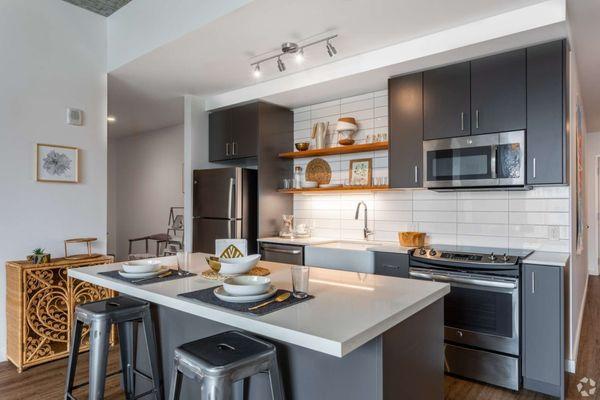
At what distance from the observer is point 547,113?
8.55ft

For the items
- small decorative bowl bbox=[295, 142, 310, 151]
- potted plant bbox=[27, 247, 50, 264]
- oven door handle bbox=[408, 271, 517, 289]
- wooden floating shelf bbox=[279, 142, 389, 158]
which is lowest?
oven door handle bbox=[408, 271, 517, 289]

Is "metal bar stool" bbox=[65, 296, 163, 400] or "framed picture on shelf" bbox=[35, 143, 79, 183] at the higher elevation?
"framed picture on shelf" bbox=[35, 143, 79, 183]

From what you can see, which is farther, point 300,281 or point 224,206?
point 224,206

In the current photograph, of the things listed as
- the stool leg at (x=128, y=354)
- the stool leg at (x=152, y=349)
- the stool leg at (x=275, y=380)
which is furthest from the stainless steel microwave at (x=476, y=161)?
the stool leg at (x=128, y=354)

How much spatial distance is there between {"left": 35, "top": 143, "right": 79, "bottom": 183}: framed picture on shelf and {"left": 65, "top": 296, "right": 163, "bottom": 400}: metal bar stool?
1761 millimetres

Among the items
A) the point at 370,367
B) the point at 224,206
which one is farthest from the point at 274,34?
the point at 370,367

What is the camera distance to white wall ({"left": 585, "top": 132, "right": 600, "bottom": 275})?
21.8 ft

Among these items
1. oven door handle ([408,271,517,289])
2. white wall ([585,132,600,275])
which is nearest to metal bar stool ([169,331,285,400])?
oven door handle ([408,271,517,289])

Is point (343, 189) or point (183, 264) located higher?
point (343, 189)

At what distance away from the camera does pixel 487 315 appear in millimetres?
2607

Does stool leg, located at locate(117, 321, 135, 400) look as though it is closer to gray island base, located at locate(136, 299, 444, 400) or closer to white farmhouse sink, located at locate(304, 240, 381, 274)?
gray island base, located at locate(136, 299, 444, 400)

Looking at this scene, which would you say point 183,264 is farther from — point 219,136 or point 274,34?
point 219,136

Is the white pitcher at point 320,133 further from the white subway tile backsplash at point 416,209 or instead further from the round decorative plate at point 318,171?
the round decorative plate at point 318,171

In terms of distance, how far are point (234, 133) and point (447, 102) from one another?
2348 mm
